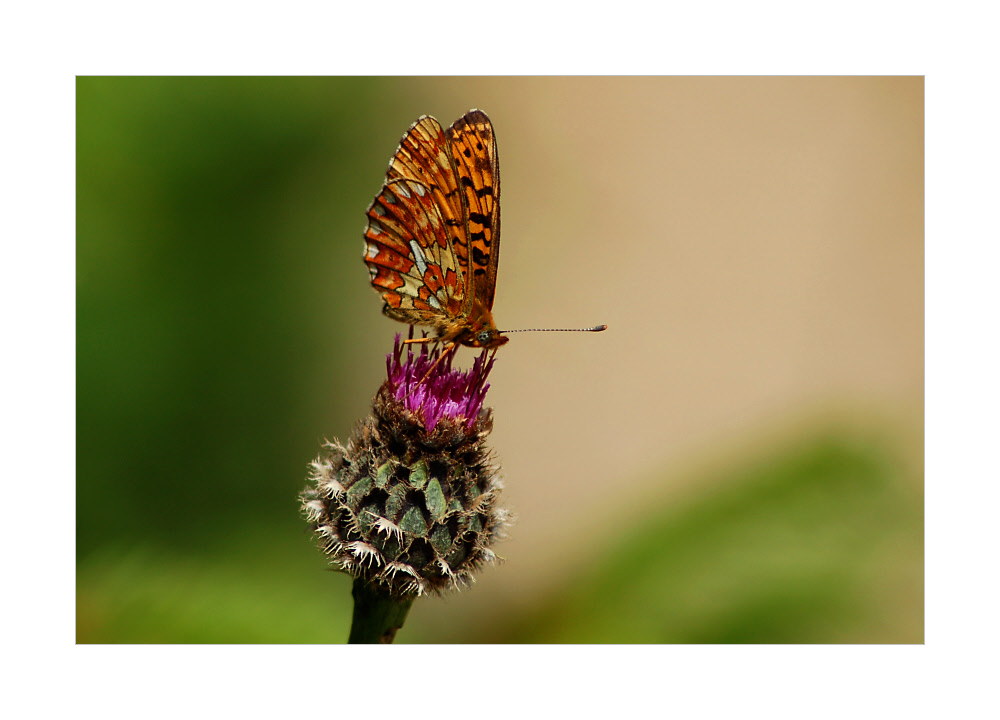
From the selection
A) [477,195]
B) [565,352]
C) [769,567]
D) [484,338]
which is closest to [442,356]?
[484,338]

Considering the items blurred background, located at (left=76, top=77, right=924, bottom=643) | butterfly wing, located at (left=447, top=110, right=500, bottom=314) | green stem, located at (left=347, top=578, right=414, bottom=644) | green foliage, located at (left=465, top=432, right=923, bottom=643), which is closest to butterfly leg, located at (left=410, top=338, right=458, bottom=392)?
butterfly wing, located at (left=447, top=110, right=500, bottom=314)

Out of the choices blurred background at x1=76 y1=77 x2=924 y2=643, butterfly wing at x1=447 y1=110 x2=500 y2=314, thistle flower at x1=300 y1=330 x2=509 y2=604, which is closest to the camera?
thistle flower at x1=300 y1=330 x2=509 y2=604

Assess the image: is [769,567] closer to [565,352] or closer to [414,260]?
[565,352]

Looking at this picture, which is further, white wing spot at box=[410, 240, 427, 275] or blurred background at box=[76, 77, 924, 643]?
blurred background at box=[76, 77, 924, 643]

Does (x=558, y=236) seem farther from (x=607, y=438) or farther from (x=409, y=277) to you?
(x=409, y=277)

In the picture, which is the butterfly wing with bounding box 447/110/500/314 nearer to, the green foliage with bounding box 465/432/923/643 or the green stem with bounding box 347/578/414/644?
the green stem with bounding box 347/578/414/644

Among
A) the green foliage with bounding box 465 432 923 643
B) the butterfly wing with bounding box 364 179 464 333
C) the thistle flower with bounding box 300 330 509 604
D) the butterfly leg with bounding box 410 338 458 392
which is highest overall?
the butterfly wing with bounding box 364 179 464 333

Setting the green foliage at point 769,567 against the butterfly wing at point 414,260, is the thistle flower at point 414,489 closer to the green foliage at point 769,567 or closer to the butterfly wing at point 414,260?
the butterfly wing at point 414,260

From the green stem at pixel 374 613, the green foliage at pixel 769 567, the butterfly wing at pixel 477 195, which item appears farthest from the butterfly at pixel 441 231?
the green foliage at pixel 769 567
